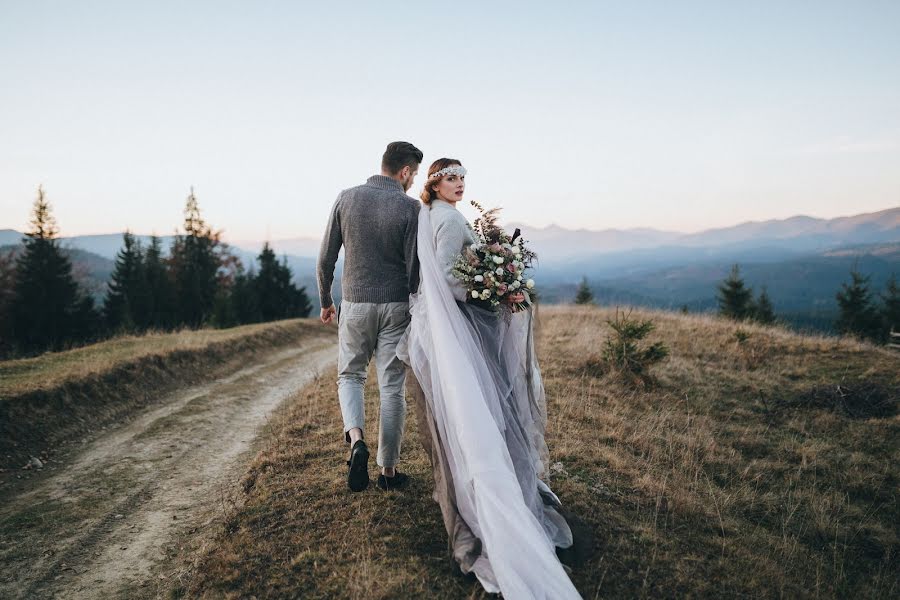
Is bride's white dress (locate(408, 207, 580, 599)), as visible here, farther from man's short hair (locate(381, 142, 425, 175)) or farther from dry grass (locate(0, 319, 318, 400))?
dry grass (locate(0, 319, 318, 400))

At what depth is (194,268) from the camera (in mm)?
39500

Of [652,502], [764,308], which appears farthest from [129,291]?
[764,308]

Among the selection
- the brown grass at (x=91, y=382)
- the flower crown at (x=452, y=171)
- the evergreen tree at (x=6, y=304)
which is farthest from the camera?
the evergreen tree at (x=6, y=304)

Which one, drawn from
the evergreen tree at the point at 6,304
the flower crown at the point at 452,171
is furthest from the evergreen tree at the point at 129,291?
the flower crown at the point at 452,171

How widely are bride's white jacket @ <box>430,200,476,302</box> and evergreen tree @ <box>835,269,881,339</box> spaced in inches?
1526

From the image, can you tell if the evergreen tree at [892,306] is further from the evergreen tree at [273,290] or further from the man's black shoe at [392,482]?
the evergreen tree at [273,290]

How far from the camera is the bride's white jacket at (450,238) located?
3666 millimetres

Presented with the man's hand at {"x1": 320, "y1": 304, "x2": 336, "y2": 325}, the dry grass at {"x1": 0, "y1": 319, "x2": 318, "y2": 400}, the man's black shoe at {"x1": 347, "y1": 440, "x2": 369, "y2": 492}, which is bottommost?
the man's black shoe at {"x1": 347, "y1": 440, "x2": 369, "y2": 492}

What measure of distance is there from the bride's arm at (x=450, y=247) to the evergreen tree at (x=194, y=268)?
123ft

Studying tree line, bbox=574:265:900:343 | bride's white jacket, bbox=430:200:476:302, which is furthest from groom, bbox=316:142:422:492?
tree line, bbox=574:265:900:343

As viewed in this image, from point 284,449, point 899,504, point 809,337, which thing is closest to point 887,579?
point 899,504

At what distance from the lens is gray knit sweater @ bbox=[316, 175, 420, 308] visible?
410 centimetres

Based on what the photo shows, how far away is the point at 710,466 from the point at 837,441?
2549 mm

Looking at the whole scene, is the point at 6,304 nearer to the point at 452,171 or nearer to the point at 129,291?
the point at 129,291
